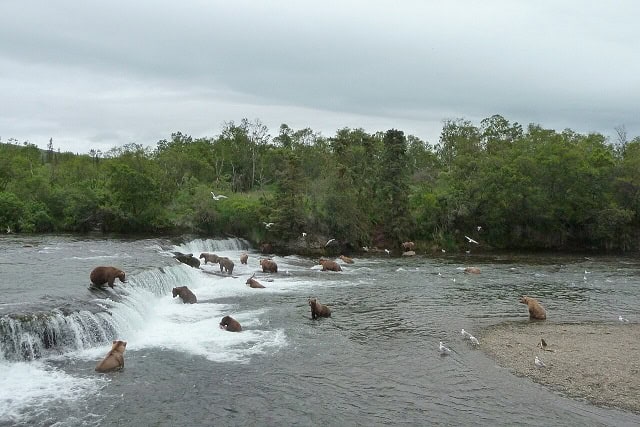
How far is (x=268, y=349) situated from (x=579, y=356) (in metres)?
9.55

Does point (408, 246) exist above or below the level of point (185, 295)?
above

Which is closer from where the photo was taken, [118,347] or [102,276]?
[118,347]

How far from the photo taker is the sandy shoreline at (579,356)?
46.1ft

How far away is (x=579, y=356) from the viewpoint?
1678cm

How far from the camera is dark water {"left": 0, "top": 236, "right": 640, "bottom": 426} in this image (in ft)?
41.3

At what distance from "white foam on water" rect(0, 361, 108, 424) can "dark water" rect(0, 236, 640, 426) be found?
0.10 ft

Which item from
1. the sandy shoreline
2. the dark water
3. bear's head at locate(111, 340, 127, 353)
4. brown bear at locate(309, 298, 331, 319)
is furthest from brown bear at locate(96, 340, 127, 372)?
the sandy shoreline

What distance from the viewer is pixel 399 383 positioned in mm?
14562

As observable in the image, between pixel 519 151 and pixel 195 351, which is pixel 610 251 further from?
pixel 195 351

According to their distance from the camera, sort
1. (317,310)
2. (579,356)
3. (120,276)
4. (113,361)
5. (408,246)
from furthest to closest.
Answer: (408,246) → (120,276) → (317,310) → (579,356) → (113,361)

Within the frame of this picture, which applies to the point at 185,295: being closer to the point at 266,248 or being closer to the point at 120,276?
the point at 120,276

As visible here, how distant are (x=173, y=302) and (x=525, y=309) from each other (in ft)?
50.8

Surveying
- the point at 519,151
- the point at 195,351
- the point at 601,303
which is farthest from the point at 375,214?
the point at 195,351

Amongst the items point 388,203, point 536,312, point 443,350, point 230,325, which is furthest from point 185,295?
point 388,203
